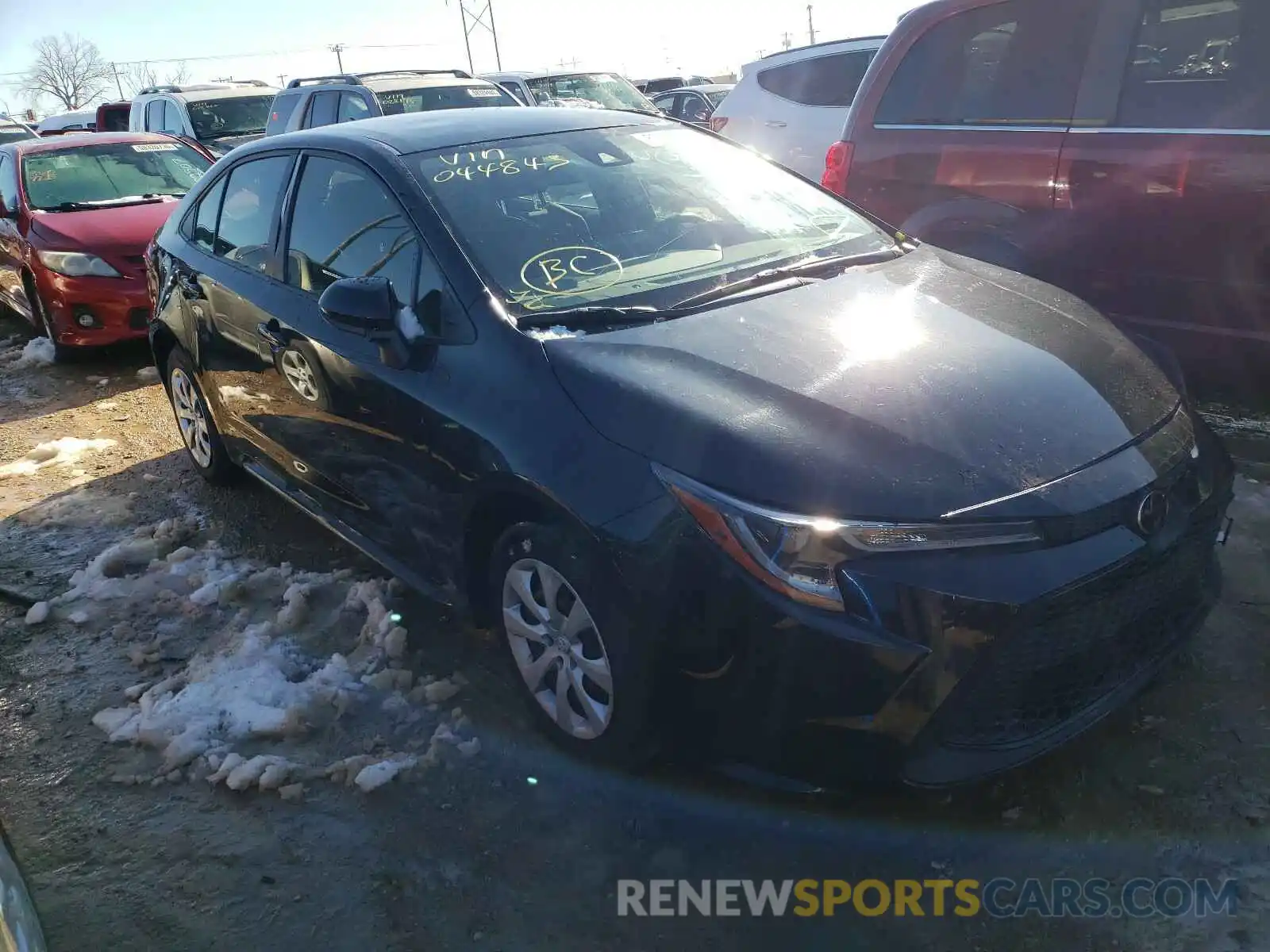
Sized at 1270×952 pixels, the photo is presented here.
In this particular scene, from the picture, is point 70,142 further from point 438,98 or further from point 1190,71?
point 1190,71

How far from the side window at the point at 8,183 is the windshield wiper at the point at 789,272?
715 centimetres

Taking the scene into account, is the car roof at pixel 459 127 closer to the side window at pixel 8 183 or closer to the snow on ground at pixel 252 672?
the snow on ground at pixel 252 672

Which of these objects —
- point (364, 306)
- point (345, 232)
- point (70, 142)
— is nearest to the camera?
point (364, 306)

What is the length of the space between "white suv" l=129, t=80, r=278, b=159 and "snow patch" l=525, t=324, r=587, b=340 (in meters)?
11.9

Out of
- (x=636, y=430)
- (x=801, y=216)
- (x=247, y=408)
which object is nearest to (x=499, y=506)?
(x=636, y=430)

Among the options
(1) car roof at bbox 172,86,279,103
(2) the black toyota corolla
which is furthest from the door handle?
(1) car roof at bbox 172,86,279,103

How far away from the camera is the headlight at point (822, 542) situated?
2125mm

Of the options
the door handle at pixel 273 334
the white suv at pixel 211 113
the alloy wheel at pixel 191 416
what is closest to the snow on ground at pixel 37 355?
the alloy wheel at pixel 191 416

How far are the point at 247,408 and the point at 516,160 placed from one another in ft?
5.48

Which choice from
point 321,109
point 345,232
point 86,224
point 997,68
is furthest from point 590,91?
point 345,232

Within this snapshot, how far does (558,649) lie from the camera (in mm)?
2721

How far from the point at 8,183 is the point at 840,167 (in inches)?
270

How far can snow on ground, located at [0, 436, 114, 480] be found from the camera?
5.63 m

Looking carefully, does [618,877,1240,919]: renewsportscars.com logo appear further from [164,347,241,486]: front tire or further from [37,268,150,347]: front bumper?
[37,268,150,347]: front bumper
